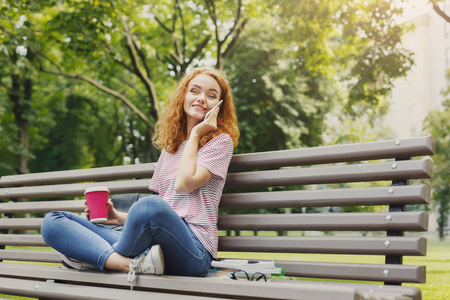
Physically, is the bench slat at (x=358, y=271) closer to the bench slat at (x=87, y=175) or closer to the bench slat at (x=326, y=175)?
the bench slat at (x=326, y=175)

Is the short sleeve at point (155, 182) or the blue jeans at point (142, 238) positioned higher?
the short sleeve at point (155, 182)

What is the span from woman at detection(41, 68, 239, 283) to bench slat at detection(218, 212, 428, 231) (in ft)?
0.59

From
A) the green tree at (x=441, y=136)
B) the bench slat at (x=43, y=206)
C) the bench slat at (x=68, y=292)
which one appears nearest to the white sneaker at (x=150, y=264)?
the bench slat at (x=68, y=292)

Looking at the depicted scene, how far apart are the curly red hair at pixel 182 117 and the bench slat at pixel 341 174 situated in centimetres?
38

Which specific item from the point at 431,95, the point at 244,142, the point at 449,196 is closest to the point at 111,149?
the point at 244,142

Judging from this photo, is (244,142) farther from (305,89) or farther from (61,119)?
(61,119)

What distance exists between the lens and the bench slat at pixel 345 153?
264 cm

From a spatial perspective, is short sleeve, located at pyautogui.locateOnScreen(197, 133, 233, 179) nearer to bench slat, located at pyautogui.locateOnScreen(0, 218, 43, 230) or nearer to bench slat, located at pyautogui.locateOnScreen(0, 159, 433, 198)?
bench slat, located at pyautogui.locateOnScreen(0, 159, 433, 198)

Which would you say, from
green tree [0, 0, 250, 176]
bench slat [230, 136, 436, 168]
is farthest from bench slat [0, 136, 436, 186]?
green tree [0, 0, 250, 176]

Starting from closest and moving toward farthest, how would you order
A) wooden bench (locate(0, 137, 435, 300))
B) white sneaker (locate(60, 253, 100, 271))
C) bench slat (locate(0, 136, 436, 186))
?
1. wooden bench (locate(0, 137, 435, 300))
2. bench slat (locate(0, 136, 436, 186))
3. white sneaker (locate(60, 253, 100, 271))

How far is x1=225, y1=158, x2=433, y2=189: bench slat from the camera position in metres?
2.63

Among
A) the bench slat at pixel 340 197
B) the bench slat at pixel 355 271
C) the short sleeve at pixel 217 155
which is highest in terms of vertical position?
the short sleeve at pixel 217 155

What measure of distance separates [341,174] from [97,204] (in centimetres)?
139

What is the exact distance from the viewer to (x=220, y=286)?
7.28 feet
